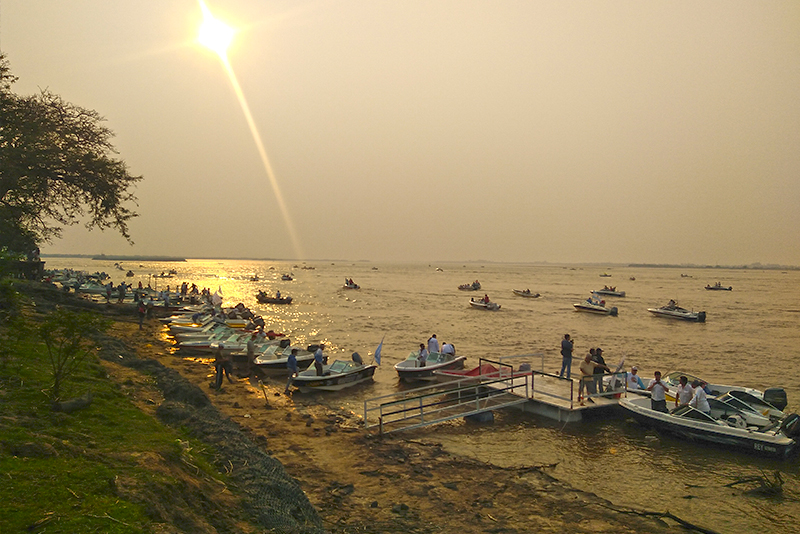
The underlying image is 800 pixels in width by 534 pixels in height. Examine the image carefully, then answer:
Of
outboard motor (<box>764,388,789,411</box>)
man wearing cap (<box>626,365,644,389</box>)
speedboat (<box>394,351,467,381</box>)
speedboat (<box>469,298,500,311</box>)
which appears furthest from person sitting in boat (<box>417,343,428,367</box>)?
speedboat (<box>469,298,500,311</box>)

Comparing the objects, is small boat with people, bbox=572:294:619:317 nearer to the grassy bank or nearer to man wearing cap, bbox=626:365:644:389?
man wearing cap, bbox=626:365:644:389

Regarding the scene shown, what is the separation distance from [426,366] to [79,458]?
16.2 metres

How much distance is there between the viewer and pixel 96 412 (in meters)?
8.87

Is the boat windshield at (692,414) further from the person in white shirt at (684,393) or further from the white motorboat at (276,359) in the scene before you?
the white motorboat at (276,359)

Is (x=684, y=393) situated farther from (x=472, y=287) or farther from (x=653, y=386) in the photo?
(x=472, y=287)

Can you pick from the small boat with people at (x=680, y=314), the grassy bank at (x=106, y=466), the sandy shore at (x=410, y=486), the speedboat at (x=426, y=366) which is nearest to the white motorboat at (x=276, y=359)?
the speedboat at (x=426, y=366)

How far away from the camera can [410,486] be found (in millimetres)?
10797

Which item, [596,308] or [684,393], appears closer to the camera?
[684,393]

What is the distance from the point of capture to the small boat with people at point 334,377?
19.8 m

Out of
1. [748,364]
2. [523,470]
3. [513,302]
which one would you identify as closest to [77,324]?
[523,470]

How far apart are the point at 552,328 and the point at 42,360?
134 feet

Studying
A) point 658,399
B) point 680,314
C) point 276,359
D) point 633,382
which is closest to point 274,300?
point 276,359

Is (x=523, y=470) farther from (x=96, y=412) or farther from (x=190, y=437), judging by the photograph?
(x=96, y=412)

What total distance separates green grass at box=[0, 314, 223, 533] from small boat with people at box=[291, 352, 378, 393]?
9724 mm
